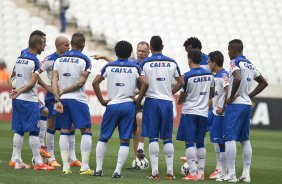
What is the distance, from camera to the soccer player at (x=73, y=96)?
11.7 metres

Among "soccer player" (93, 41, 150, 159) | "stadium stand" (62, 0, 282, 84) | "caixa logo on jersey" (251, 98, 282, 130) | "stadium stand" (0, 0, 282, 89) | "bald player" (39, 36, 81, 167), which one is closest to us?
"bald player" (39, 36, 81, 167)

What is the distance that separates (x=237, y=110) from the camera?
460 inches

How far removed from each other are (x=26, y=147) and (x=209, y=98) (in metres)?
5.68

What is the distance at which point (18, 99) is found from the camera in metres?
12.1

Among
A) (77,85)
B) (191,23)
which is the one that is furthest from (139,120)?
(191,23)

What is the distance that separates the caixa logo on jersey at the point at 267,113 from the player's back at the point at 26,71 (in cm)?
1649

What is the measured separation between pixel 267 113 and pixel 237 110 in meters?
16.5

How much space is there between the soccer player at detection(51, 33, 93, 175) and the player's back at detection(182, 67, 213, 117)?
162 cm

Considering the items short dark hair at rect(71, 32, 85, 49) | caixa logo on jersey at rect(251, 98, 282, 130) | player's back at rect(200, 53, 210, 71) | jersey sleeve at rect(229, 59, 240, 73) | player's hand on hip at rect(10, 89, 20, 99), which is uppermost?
short dark hair at rect(71, 32, 85, 49)

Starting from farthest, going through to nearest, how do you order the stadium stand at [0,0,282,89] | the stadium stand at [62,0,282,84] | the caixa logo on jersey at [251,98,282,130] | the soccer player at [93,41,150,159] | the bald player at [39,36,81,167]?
1. the stadium stand at [62,0,282,84]
2. the stadium stand at [0,0,282,89]
3. the caixa logo on jersey at [251,98,282,130]
4. the soccer player at [93,41,150,159]
5. the bald player at [39,36,81,167]

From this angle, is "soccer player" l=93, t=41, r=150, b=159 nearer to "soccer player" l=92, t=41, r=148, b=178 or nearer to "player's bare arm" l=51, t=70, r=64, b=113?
"soccer player" l=92, t=41, r=148, b=178

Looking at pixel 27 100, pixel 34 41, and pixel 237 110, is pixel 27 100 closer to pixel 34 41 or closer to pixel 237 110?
pixel 34 41

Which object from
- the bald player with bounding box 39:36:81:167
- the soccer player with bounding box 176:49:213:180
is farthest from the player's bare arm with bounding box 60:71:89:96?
the soccer player with bounding box 176:49:213:180

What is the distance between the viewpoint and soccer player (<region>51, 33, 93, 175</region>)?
11734 mm
